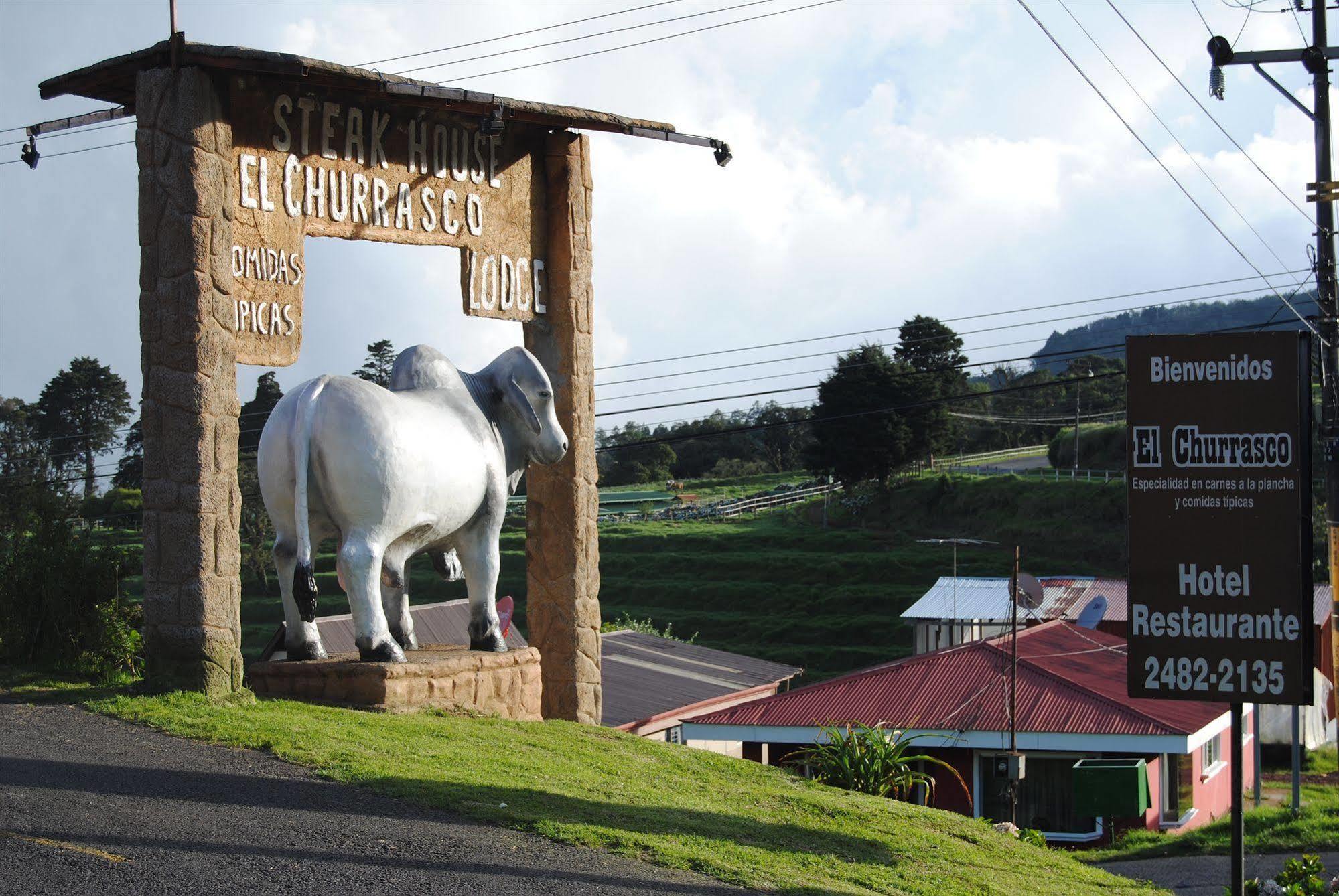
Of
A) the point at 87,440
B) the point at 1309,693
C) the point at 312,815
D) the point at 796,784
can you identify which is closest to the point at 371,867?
the point at 312,815

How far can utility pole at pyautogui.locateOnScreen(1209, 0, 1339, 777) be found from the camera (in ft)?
55.9

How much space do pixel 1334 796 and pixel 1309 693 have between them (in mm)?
17654

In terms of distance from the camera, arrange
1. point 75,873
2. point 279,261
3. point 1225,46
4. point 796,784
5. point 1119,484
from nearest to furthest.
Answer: point 75,873 → point 279,261 → point 796,784 → point 1225,46 → point 1119,484

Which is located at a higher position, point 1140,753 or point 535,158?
point 535,158

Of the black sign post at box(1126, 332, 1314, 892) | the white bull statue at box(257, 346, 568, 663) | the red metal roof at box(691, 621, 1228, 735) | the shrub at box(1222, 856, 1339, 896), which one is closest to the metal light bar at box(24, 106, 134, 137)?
the white bull statue at box(257, 346, 568, 663)

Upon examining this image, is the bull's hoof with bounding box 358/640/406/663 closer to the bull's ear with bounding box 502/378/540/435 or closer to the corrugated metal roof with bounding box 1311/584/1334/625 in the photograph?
the bull's ear with bounding box 502/378/540/435

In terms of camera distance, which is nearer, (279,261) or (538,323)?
(279,261)

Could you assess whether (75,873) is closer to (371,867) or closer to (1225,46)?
(371,867)

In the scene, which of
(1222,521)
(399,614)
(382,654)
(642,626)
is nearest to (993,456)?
(642,626)

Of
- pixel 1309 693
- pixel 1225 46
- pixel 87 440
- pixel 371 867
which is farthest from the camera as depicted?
pixel 87 440

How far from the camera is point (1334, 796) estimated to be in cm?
2431

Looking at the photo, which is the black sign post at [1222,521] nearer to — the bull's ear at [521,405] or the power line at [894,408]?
the bull's ear at [521,405]

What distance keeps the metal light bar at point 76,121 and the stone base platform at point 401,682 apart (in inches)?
170

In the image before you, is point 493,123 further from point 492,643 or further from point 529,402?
point 492,643
